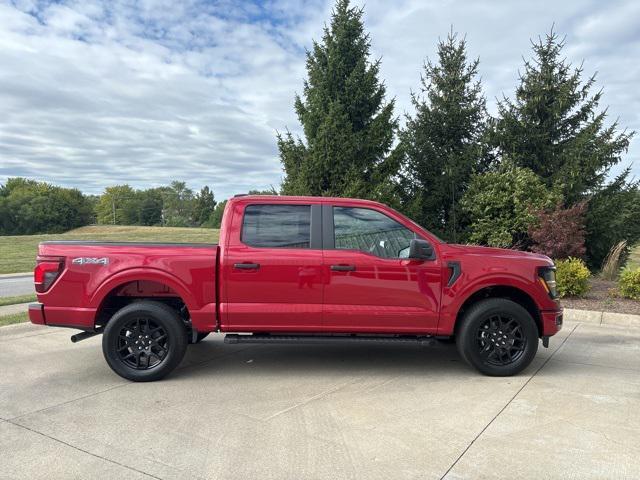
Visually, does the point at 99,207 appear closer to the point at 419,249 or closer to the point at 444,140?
the point at 444,140

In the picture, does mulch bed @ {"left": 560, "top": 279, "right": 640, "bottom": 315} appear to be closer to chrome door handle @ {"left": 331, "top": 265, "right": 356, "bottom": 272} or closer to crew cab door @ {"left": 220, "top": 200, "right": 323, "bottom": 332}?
chrome door handle @ {"left": 331, "top": 265, "right": 356, "bottom": 272}

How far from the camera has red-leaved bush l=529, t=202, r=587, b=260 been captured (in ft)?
31.5

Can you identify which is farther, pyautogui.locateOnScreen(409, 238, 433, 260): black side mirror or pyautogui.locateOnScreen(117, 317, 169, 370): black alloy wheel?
pyautogui.locateOnScreen(117, 317, 169, 370): black alloy wheel

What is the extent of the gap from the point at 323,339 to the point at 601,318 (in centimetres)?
526

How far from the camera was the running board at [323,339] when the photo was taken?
4.81 metres

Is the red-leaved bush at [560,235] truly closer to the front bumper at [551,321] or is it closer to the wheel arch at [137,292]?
the front bumper at [551,321]

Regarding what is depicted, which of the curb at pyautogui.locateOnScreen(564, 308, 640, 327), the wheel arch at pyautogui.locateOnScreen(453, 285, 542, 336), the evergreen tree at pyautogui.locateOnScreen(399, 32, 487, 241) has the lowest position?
the curb at pyautogui.locateOnScreen(564, 308, 640, 327)

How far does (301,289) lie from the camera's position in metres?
4.75

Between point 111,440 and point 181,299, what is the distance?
5.84 feet

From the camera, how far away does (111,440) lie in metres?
3.45

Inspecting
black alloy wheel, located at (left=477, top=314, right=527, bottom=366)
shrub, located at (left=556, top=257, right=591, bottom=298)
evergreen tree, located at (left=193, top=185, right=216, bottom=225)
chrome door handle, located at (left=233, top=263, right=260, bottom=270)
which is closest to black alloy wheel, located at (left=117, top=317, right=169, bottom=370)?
chrome door handle, located at (left=233, top=263, right=260, bottom=270)

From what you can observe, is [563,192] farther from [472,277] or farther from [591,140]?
[472,277]

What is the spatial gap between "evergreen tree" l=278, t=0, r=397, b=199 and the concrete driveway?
7.18 metres

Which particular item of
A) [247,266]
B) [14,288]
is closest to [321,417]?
[247,266]
